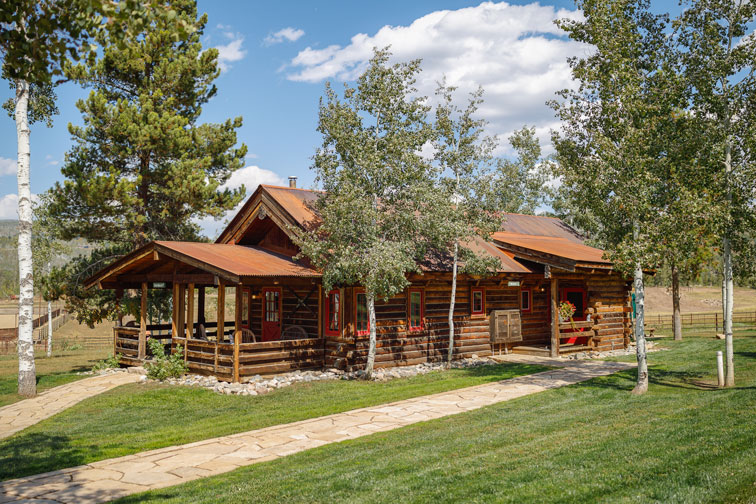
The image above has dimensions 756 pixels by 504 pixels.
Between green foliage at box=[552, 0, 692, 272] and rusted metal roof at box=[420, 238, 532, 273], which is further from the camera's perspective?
rusted metal roof at box=[420, 238, 532, 273]

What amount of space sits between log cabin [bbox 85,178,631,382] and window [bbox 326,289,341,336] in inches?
1.2

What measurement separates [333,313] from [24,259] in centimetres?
840

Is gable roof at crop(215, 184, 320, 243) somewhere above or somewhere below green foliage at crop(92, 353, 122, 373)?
above

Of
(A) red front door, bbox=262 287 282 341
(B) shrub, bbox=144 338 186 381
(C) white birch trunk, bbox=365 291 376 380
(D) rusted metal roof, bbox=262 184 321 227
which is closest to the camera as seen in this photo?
(C) white birch trunk, bbox=365 291 376 380

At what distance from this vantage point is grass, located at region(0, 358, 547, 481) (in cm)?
926

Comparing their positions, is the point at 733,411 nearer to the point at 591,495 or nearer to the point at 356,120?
the point at 591,495

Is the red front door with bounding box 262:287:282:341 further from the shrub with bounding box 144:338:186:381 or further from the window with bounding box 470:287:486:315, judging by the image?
the window with bounding box 470:287:486:315

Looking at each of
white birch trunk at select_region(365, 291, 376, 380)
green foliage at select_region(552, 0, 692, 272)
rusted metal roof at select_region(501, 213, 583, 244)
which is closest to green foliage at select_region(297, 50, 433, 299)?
white birch trunk at select_region(365, 291, 376, 380)

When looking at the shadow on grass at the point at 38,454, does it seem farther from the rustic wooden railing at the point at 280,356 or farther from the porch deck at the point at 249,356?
the rustic wooden railing at the point at 280,356

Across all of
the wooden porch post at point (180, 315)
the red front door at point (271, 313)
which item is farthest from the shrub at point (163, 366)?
the red front door at point (271, 313)

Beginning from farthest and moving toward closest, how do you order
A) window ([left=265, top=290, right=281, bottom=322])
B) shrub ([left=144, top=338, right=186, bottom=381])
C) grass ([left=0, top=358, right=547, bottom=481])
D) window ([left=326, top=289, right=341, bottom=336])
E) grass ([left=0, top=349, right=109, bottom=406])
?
window ([left=265, top=290, right=281, bottom=322]) → window ([left=326, top=289, right=341, bottom=336]) → shrub ([left=144, top=338, right=186, bottom=381]) → grass ([left=0, top=349, right=109, bottom=406]) → grass ([left=0, top=358, right=547, bottom=481])

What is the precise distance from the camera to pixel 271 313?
20016 millimetres

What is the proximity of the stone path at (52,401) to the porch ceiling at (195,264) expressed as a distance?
320cm

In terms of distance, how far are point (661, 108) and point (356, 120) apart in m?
7.57
